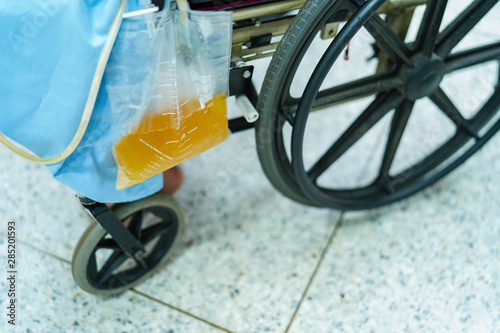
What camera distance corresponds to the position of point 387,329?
1.18m

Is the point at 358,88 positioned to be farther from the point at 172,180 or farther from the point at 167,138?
the point at 172,180

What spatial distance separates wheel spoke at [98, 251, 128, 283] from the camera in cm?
120

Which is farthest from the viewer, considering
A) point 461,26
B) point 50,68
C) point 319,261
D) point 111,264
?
point 319,261

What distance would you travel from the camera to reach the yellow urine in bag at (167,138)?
91 centimetres

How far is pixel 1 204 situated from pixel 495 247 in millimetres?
1385

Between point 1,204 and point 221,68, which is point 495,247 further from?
point 1,204

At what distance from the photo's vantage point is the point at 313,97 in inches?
37.3

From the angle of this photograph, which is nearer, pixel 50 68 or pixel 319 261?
pixel 50 68

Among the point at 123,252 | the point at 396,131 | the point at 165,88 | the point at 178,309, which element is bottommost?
the point at 178,309

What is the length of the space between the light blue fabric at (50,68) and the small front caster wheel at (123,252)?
0.29 meters

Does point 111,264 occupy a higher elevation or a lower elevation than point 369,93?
lower

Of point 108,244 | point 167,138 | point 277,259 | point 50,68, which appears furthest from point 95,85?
point 277,259

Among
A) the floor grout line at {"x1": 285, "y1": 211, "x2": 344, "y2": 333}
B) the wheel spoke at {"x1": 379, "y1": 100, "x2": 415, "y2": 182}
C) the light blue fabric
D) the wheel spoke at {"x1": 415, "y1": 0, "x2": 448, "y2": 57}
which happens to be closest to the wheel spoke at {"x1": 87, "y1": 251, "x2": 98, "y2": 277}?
the light blue fabric

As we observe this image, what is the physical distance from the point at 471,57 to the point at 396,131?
0.82 feet
